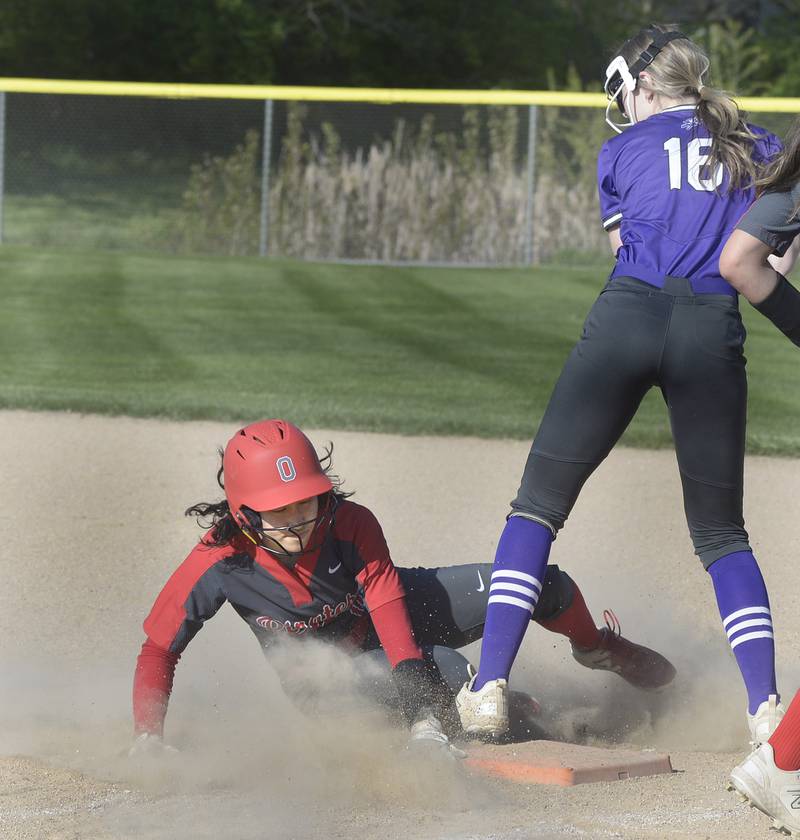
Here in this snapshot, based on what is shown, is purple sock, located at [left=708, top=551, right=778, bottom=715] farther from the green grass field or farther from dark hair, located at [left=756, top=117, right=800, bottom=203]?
the green grass field

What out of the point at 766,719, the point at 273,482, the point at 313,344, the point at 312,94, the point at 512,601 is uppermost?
the point at 273,482

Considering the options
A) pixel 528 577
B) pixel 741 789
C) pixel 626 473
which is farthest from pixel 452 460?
pixel 741 789

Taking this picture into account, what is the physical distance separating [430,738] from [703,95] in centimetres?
179

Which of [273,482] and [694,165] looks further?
[273,482]

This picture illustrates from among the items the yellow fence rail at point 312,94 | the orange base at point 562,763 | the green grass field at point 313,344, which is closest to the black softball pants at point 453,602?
the orange base at point 562,763

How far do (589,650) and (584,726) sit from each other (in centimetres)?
24

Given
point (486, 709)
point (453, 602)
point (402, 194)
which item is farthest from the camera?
point (402, 194)

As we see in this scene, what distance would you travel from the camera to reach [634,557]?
5973mm

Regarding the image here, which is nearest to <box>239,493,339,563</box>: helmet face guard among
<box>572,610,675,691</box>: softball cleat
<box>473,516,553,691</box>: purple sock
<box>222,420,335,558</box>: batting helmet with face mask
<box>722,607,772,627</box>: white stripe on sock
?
<box>222,420,335,558</box>: batting helmet with face mask

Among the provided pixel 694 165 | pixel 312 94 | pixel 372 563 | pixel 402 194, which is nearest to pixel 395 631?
pixel 372 563

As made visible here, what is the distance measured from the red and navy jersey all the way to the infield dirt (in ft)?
0.62

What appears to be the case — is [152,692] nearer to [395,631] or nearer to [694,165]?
[395,631]

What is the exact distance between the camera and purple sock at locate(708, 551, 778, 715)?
337cm

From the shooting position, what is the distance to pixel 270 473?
3.60 metres
